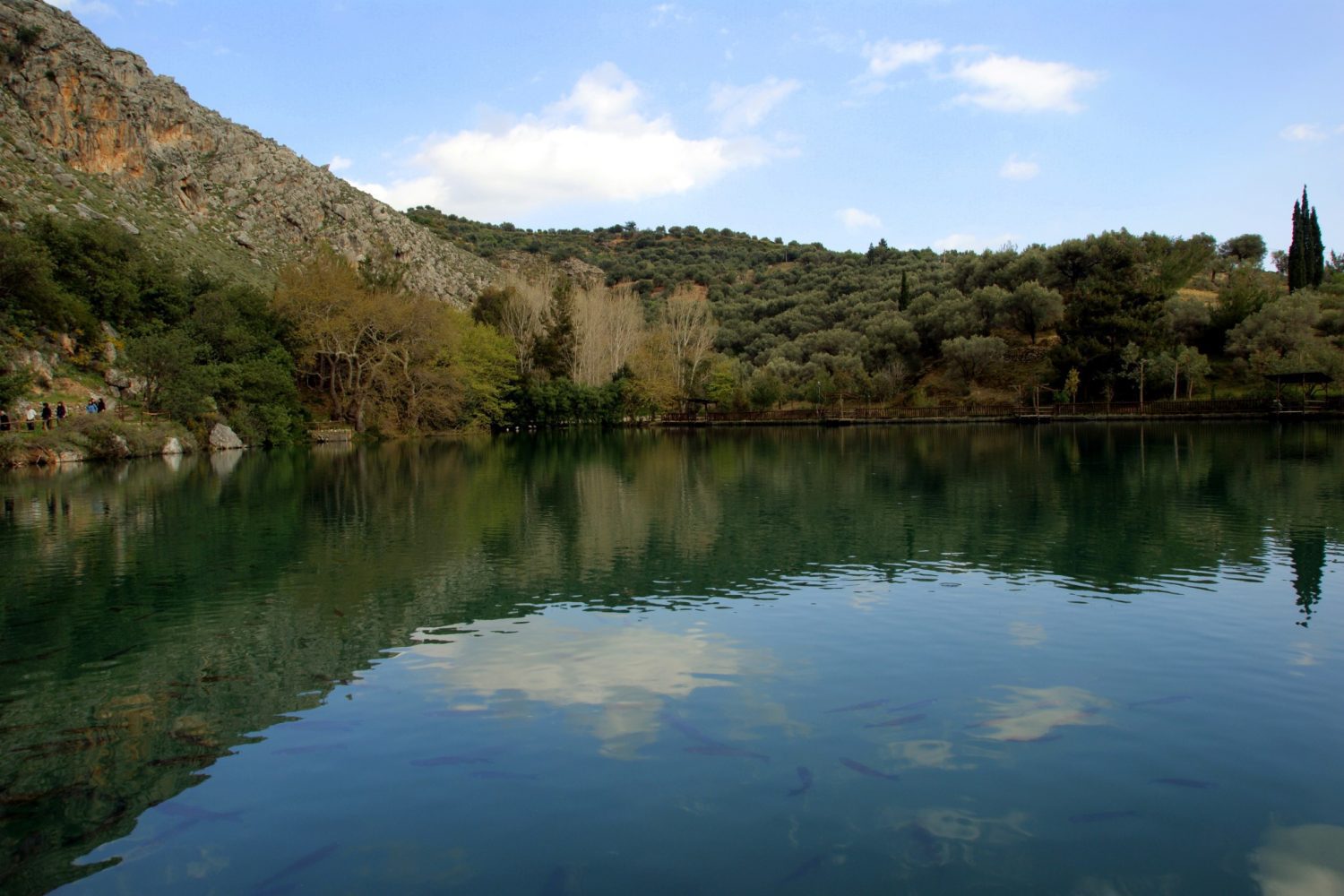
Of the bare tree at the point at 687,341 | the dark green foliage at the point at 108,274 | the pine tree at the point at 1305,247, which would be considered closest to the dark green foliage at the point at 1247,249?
the pine tree at the point at 1305,247

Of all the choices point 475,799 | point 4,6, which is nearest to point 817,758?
point 475,799

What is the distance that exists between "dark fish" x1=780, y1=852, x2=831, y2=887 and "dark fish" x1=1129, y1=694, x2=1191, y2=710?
13.3ft

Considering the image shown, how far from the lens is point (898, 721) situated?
7.58 meters

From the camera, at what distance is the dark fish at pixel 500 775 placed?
665 centimetres

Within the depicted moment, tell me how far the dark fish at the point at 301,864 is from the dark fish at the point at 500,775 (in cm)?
124

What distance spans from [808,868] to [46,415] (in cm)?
4580

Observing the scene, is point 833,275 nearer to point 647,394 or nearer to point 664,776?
point 647,394

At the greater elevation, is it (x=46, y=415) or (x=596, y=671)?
(x=46, y=415)

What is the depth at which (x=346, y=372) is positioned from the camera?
209 ft

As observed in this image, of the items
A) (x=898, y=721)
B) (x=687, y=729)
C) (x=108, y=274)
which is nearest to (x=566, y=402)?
(x=108, y=274)

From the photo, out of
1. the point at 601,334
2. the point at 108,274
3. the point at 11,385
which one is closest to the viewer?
the point at 11,385

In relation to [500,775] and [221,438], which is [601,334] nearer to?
[221,438]

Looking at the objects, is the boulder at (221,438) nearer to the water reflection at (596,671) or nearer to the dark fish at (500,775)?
the water reflection at (596,671)

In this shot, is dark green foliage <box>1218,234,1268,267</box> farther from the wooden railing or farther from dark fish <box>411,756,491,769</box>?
dark fish <box>411,756,491,769</box>
